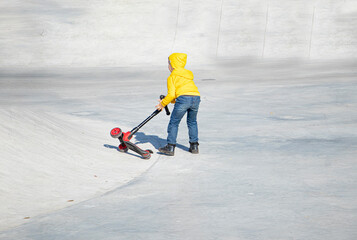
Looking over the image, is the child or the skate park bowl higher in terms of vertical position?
the child

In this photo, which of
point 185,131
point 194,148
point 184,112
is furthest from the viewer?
point 185,131

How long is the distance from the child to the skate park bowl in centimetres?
26

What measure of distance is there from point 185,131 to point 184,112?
213cm

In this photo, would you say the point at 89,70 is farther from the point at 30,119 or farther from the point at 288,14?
the point at 30,119

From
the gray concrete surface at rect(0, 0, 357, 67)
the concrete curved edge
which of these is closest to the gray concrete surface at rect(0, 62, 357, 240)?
the concrete curved edge

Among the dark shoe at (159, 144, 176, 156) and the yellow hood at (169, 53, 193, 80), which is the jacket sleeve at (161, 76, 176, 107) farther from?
the dark shoe at (159, 144, 176, 156)

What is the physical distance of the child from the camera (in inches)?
327

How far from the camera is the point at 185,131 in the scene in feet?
34.6

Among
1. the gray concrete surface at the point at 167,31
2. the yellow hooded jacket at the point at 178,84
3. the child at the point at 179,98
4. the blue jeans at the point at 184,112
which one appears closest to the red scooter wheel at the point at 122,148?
the child at the point at 179,98

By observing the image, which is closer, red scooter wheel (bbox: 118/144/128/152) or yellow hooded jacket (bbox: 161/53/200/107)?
yellow hooded jacket (bbox: 161/53/200/107)

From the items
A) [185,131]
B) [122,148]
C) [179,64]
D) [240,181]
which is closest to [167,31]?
[185,131]

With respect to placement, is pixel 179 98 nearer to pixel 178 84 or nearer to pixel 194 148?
pixel 178 84

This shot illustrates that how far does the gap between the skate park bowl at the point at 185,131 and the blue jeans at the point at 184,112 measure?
314 mm

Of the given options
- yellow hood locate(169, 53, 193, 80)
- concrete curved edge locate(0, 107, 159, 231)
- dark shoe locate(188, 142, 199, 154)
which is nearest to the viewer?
concrete curved edge locate(0, 107, 159, 231)
